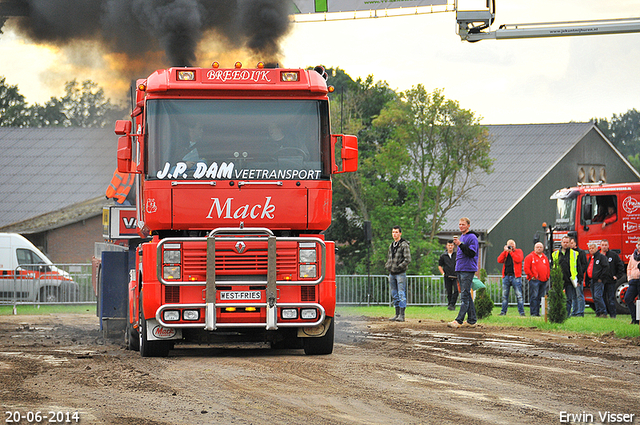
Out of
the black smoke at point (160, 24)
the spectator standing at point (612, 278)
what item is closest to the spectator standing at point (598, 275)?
the spectator standing at point (612, 278)

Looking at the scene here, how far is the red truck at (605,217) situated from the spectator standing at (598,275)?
82.1 inches

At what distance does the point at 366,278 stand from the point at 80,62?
14.0m

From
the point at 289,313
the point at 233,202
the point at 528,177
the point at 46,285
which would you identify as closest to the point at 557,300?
the point at 289,313

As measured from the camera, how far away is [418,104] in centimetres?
3519

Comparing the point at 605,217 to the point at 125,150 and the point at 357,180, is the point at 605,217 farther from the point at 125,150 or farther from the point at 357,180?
the point at 125,150

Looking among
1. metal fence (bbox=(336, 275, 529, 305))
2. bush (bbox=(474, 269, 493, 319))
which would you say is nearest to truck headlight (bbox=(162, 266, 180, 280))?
bush (bbox=(474, 269, 493, 319))

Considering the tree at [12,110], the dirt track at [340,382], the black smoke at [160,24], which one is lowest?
the dirt track at [340,382]

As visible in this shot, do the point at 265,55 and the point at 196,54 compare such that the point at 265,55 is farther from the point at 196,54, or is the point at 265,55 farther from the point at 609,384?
the point at 609,384

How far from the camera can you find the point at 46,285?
26203 mm

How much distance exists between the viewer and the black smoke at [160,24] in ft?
50.7

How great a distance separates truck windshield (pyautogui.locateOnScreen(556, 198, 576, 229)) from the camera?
82.2 feet

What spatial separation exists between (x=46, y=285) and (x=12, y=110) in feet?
119

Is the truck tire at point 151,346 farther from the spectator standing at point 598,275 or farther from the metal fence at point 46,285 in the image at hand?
the metal fence at point 46,285

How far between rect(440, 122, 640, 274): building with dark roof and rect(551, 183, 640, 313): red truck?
16.1m
